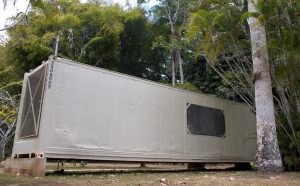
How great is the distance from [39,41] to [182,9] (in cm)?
919

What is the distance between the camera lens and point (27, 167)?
816 cm

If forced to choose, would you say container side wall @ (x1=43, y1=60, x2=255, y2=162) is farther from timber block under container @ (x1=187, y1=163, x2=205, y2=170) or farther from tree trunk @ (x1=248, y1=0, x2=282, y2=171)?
tree trunk @ (x1=248, y1=0, x2=282, y2=171)

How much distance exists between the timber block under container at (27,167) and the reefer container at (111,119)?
17 centimetres

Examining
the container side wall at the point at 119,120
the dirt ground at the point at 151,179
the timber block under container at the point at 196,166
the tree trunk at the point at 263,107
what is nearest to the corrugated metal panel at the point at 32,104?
the container side wall at the point at 119,120

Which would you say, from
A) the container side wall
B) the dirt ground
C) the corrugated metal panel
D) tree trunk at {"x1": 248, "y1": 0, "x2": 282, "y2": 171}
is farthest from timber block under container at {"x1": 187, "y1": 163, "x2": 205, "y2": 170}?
the corrugated metal panel

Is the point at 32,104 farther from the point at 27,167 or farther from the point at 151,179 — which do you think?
the point at 151,179

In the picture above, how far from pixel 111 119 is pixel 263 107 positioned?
155 inches

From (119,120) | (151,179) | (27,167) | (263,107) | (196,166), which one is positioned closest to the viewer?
(151,179)

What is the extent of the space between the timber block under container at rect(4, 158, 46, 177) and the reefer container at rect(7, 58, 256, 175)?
0.56ft

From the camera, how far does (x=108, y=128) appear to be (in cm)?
885

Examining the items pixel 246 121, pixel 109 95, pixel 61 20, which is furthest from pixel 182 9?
pixel 109 95

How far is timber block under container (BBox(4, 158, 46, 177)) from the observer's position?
7570 mm

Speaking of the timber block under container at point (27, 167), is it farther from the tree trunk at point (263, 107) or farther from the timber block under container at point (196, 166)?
the tree trunk at point (263, 107)

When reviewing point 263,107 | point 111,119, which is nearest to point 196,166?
point 263,107
